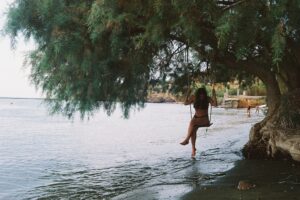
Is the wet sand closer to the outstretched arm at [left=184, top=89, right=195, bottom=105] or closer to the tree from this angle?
the tree

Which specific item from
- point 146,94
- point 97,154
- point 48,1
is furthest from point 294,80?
point 97,154

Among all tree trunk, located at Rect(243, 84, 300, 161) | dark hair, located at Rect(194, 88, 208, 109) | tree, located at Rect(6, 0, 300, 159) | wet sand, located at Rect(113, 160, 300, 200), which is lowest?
wet sand, located at Rect(113, 160, 300, 200)

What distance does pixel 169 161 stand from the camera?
57.9 ft

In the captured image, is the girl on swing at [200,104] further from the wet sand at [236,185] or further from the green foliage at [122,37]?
the wet sand at [236,185]

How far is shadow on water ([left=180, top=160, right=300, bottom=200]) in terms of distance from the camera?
28.9ft

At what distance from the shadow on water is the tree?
1396 mm

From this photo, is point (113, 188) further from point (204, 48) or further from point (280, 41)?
point (280, 41)

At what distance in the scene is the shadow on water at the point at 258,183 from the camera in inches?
347

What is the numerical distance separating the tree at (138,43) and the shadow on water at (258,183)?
1.40 m

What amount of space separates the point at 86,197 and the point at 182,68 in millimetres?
6541

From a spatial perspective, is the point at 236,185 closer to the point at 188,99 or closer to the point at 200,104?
the point at 200,104

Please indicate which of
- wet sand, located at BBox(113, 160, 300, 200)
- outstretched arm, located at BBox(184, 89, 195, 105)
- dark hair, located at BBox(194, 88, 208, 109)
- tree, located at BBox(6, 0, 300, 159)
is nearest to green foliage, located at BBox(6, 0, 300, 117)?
tree, located at BBox(6, 0, 300, 159)

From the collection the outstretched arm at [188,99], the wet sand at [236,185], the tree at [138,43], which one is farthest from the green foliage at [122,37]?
the wet sand at [236,185]

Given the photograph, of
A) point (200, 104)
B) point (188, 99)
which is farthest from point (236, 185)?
point (188, 99)
